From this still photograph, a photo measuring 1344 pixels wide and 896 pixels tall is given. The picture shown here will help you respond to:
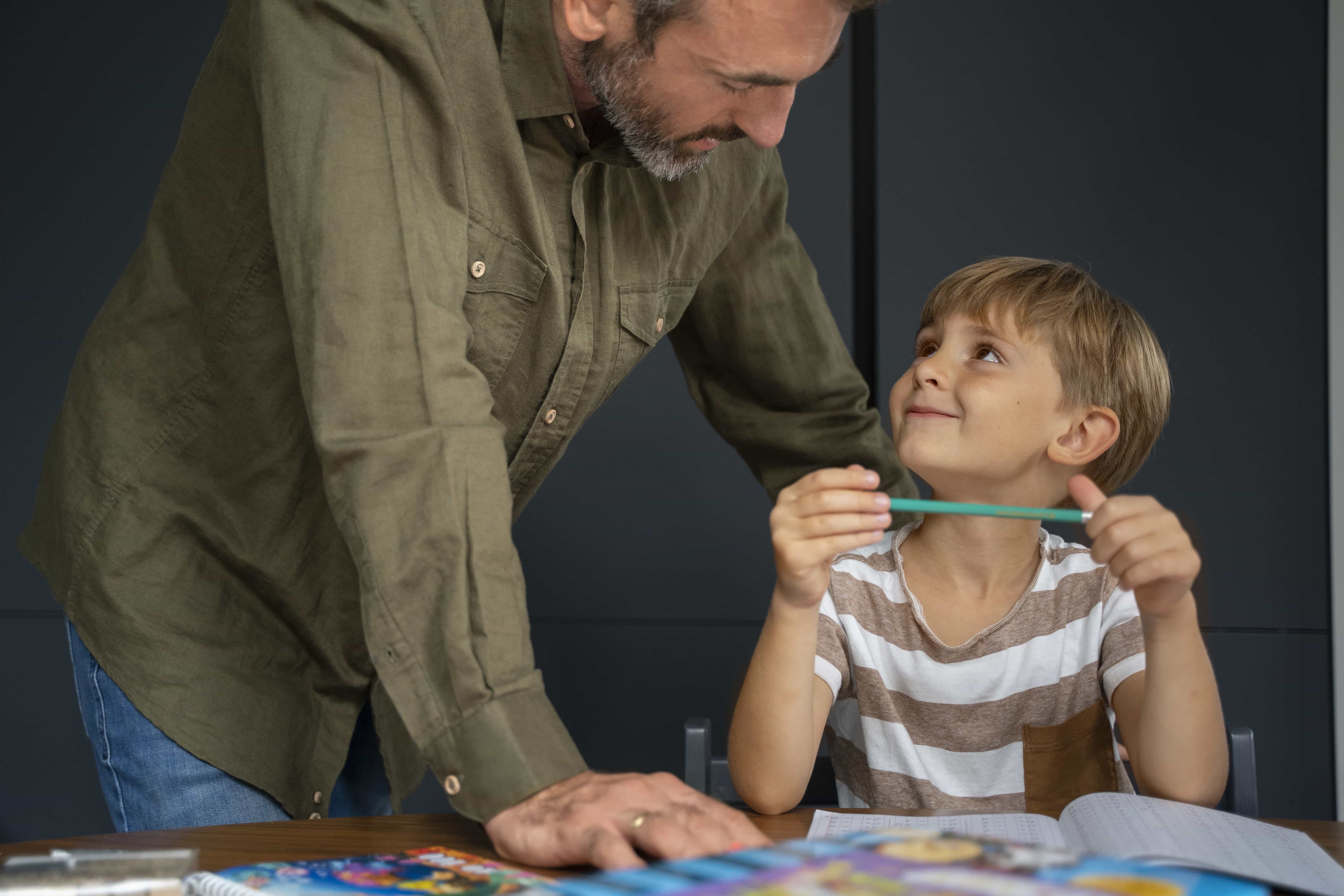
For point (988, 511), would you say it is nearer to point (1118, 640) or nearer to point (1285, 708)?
point (1118, 640)

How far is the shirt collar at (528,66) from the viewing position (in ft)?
3.55

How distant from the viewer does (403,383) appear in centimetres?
79

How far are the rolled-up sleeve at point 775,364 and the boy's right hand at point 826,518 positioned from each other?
0.53 meters

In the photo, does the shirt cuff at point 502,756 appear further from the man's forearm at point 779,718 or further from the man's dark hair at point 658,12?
the man's dark hair at point 658,12

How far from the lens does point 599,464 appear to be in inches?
85.0

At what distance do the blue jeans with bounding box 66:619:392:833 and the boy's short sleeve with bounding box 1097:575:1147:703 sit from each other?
805mm

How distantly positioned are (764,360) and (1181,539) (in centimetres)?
70

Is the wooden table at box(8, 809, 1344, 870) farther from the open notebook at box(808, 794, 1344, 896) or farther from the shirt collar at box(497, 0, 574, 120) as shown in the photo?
the shirt collar at box(497, 0, 574, 120)

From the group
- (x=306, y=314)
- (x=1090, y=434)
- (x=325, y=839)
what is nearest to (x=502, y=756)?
(x=325, y=839)

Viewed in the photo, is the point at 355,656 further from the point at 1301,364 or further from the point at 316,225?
the point at 1301,364

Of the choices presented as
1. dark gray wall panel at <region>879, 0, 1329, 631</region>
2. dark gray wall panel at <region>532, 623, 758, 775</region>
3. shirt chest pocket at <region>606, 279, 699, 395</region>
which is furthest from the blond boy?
dark gray wall panel at <region>532, 623, 758, 775</region>

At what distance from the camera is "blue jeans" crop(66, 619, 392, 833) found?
1123 millimetres

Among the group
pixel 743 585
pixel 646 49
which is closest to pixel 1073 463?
pixel 646 49

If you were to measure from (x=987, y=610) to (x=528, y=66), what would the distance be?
31.3 inches
